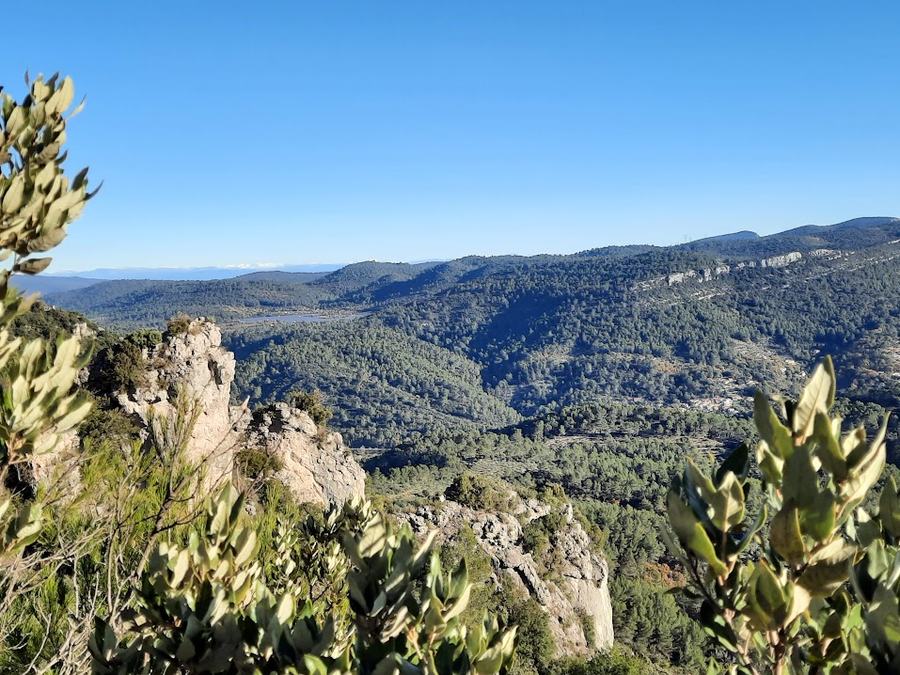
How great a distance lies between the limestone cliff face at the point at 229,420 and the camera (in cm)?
1892

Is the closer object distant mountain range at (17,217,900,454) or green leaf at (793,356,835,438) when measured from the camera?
green leaf at (793,356,835,438)

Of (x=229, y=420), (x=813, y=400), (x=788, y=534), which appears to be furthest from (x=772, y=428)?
(x=229, y=420)

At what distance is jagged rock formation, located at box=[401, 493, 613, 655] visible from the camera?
24797 mm

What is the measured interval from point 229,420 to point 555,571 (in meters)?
16.8

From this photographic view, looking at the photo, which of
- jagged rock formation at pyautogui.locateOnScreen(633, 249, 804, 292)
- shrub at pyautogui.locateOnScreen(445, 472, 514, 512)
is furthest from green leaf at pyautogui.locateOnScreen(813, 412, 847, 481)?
jagged rock formation at pyautogui.locateOnScreen(633, 249, 804, 292)

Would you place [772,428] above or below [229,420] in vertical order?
above

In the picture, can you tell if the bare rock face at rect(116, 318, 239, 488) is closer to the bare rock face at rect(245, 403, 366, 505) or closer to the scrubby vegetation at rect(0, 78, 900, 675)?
the scrubby vegetation at rect(0, 78, 900, 675)

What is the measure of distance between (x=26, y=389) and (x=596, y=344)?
149635mm

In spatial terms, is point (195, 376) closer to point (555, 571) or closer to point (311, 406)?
point (311, 406)

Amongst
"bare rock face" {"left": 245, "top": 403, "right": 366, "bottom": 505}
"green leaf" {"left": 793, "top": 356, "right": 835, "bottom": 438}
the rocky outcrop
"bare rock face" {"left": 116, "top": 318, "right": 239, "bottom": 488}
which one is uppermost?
Answer: the rocky outcrop

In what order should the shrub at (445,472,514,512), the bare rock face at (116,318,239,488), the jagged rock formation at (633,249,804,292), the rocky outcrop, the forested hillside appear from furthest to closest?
the rocky outcrop → the jagged rock formation at (633,249,804,292) → the forested hillside → the shrub at (445,472,514,512) → the bare rock face at (116,318,239,488)

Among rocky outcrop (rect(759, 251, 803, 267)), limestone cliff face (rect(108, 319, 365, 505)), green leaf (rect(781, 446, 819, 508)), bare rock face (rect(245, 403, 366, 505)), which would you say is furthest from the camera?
rocky outcrop (rect(759, 251, 803, 267))

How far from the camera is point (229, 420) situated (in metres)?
21.1

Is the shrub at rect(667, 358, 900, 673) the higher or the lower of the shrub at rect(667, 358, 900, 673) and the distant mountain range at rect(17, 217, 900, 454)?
the higher
